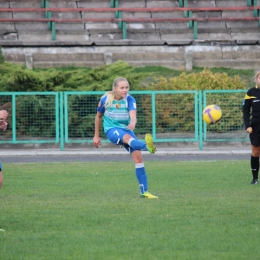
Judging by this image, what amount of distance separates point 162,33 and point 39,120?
32.7ft

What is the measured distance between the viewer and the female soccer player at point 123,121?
11750 millimetres

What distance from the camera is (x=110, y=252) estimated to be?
732 centimetres

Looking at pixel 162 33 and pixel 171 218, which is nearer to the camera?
pixel 171 218

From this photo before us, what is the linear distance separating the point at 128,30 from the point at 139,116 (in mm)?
9024

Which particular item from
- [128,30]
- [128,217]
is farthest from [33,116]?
[128,217]

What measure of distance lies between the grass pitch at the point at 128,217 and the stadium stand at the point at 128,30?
16.0 meters

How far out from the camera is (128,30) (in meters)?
33.6

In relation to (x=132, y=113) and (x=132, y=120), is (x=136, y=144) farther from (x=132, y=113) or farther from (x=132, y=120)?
(x=132, y=113)

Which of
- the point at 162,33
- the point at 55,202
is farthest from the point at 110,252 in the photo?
the point at 162,33

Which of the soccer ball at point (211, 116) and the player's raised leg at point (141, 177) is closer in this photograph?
the player's raised leg at point (141, 177)

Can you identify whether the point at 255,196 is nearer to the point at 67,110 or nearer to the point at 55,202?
the point at 55,202

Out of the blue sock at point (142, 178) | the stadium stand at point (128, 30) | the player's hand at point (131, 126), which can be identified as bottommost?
the blue sock at point (142, 178)

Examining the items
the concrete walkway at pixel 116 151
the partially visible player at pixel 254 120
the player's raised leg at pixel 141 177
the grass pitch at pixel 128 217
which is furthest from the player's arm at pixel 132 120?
the concrete walkway at pixel 116 151

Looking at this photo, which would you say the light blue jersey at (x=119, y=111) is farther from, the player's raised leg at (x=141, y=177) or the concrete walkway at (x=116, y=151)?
the concrete walkway at (x=116, y=151)
